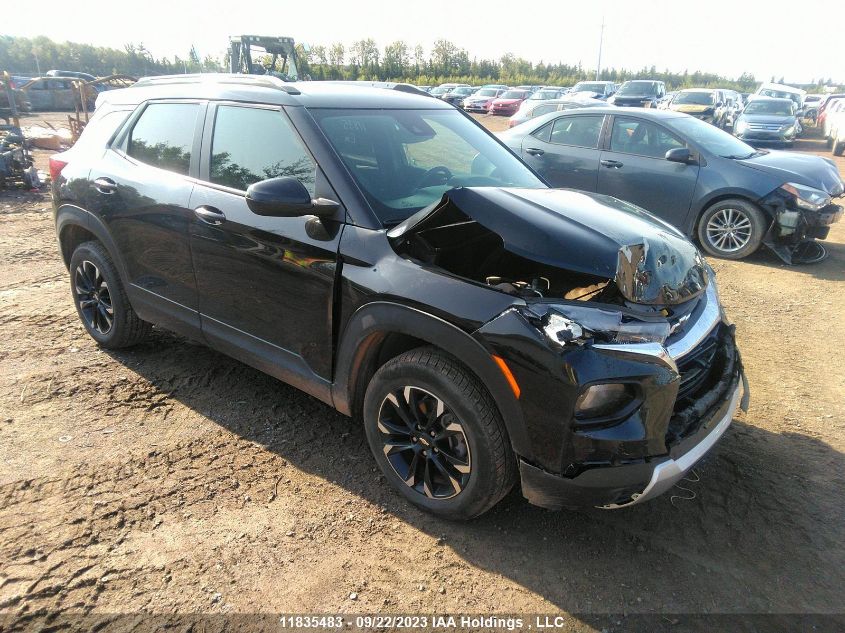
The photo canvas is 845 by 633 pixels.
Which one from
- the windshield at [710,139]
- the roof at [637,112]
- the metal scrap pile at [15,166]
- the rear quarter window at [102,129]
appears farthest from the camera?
the metal scrap pile at [15,166]

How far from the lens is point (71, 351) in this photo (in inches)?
173

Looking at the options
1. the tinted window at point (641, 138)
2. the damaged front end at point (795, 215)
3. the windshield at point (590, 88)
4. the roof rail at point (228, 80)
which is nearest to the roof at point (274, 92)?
the roof rail at point (228, 80)

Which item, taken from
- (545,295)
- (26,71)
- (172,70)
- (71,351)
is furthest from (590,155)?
(26,71)

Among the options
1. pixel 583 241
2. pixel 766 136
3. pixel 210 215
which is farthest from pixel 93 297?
pixel 766 136

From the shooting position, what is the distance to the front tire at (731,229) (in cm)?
698

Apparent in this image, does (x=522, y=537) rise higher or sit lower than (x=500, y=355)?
lower

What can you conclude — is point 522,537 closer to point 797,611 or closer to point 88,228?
point 797,611

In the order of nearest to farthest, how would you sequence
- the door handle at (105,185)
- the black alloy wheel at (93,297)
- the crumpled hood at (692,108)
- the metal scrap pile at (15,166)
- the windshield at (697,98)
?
the door handle at (105,185) < the black alloy wheel at (93,297) < the metal scrap pile at (15,166) < the crumpled hood at (692,108) < the windshield at (697,98)

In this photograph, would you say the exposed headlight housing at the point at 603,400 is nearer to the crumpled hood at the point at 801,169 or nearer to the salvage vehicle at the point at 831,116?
the crumpled hood at the point at 801,169

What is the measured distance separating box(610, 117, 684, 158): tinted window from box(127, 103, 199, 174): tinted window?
19.1ft

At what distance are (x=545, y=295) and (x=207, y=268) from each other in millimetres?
1971

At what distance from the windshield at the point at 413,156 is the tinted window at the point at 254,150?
184 millimetres

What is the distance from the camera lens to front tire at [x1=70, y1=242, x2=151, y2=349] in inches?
163

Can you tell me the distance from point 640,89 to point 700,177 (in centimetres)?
1984
